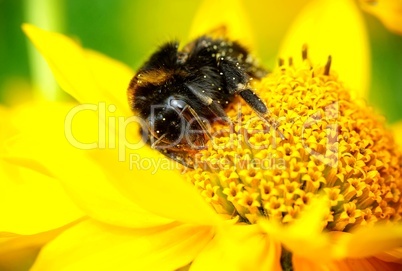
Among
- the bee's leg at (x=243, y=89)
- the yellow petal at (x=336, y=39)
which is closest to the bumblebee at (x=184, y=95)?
the bee's leg at (x=243, y=89)

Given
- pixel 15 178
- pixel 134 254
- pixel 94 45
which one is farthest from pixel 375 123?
pixel 94 45

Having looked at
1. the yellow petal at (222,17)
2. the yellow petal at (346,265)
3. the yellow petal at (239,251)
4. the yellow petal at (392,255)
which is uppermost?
the yellow petal at (222,17)

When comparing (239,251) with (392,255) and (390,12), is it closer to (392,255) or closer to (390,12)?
(392,255)

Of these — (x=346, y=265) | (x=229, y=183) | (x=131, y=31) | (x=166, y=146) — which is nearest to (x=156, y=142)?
(x=166, y=146)

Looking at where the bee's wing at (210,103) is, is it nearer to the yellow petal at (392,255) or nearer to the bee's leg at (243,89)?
the bee's leg at (243,89)

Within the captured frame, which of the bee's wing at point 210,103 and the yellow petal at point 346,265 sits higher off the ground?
the bee's wing at point 210,103

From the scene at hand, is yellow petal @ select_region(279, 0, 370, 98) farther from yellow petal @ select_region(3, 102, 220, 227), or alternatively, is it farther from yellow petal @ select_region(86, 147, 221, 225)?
yellow petal @ select_region(86, 147, 221, 225)

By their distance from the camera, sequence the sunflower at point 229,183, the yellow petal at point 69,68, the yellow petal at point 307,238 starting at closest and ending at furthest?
the yellow petal at point 307,238, the sunflower at point 229,183, the yellow petal at point 69,68

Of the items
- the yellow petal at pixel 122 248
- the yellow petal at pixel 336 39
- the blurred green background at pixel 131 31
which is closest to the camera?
the yellow petal at pixel 122 248

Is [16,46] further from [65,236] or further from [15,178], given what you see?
[65,236]
